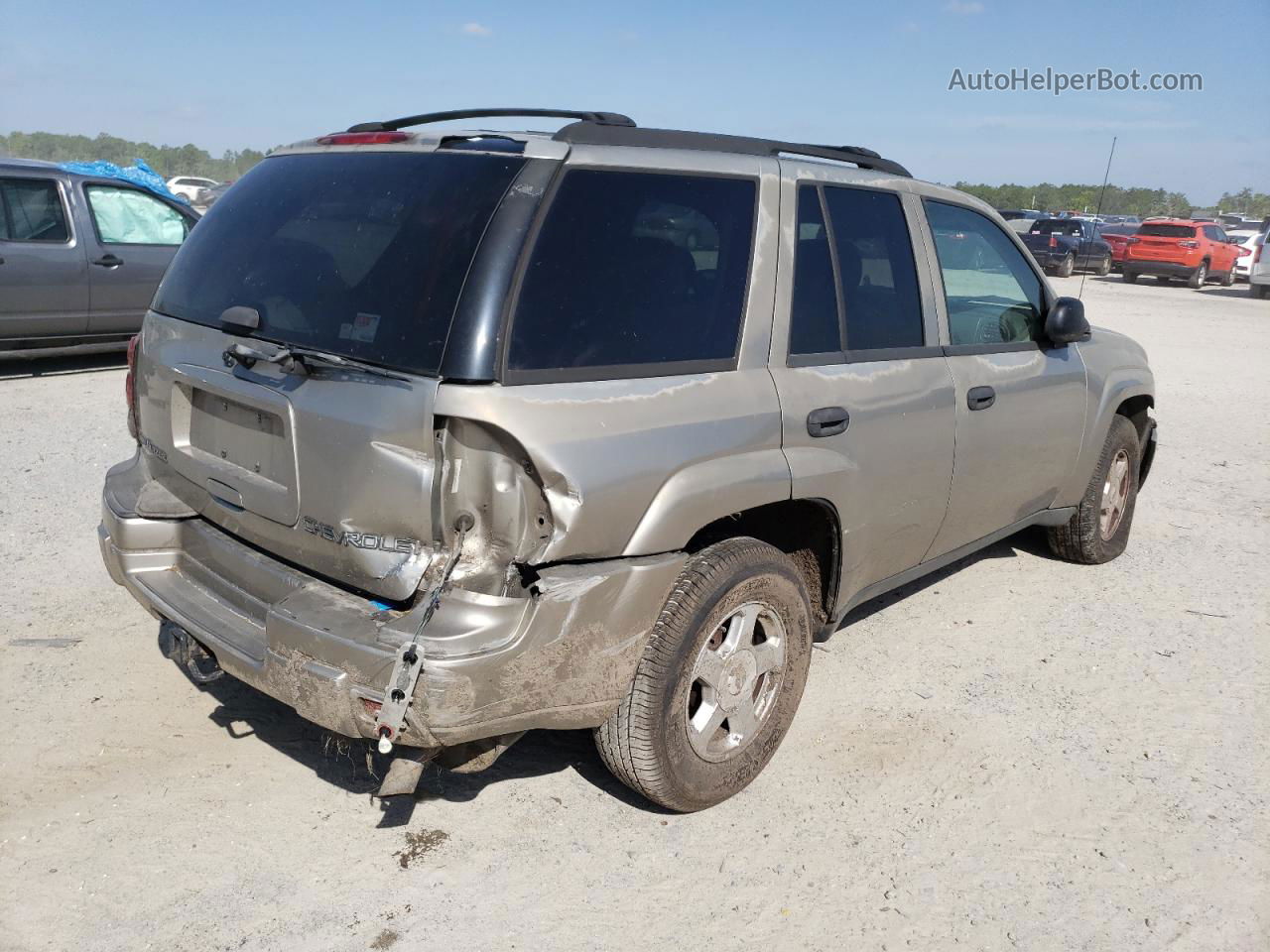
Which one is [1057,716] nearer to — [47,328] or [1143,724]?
[1143,724]

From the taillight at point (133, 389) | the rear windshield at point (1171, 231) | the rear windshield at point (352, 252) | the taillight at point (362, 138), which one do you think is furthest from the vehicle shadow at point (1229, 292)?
the taillight at point (133, 389)

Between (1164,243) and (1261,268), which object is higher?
(1164,243)

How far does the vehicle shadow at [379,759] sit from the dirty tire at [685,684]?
0.23 metres

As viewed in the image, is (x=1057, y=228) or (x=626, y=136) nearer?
(x=626, y=136)

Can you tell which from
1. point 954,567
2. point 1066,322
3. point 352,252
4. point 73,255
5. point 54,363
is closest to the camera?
point 352,252

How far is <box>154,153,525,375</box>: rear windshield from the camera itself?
2729 millimetres

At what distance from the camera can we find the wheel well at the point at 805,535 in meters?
3.35

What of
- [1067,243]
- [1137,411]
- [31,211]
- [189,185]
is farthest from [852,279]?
[189,185]

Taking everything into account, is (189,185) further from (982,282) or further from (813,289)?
(813,289)

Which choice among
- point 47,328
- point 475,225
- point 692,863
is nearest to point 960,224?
point 475,225

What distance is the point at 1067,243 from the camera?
27.5 meters

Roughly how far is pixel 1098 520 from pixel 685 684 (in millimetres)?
3311

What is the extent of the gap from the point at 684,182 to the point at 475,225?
72 cm

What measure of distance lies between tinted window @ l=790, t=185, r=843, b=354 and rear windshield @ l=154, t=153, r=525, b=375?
3.48 feet
